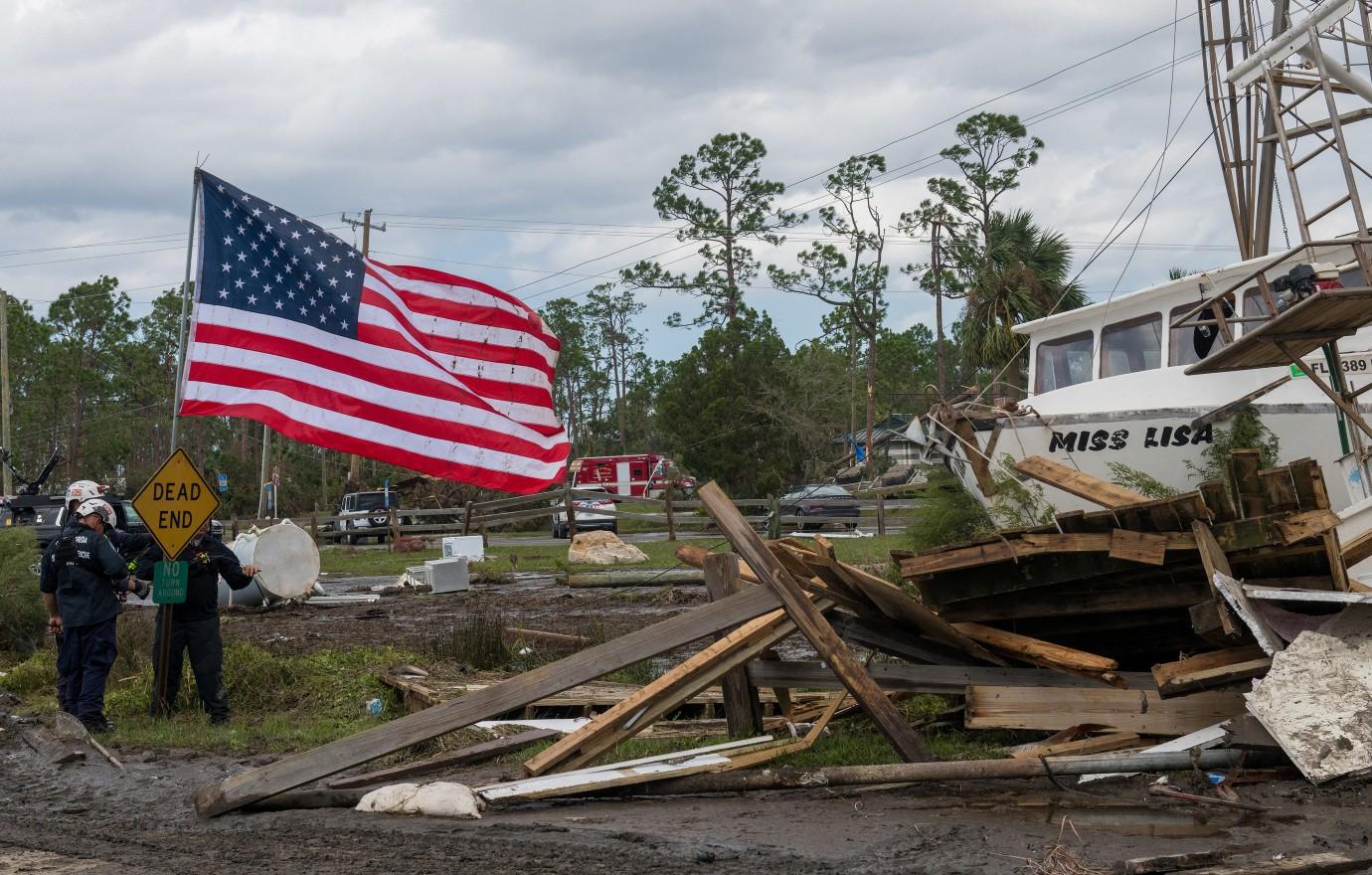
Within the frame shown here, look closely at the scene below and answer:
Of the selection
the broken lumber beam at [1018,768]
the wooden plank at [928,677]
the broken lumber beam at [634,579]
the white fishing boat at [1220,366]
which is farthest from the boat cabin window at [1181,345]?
the broken lumber beam at [634,579]

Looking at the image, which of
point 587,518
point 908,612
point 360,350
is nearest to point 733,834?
point 908,612

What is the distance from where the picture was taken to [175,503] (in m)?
10.2

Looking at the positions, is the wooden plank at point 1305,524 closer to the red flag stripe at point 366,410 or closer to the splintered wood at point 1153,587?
the splintered wood at point 1153,587

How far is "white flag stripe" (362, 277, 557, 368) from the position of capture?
1188cm

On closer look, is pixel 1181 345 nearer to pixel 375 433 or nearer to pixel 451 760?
pixel 375 433

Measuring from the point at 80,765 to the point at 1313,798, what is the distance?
7.63 metres

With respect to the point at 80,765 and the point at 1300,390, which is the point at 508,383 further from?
the point at 1300,390

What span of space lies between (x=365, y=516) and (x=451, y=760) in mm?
28428

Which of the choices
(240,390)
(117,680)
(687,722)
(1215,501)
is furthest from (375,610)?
(1215,501)

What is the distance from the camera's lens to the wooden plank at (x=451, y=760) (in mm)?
7576

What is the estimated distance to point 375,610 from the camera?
18359 millimetres

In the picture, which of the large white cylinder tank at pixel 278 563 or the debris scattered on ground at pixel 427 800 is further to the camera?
the large white cylinder tank at pixel 278 563

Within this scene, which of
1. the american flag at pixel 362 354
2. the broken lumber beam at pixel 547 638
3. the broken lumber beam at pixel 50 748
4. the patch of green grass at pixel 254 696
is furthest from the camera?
the broken lumber beam at pixel 547 638

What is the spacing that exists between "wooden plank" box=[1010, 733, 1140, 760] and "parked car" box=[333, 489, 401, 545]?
29539mm
